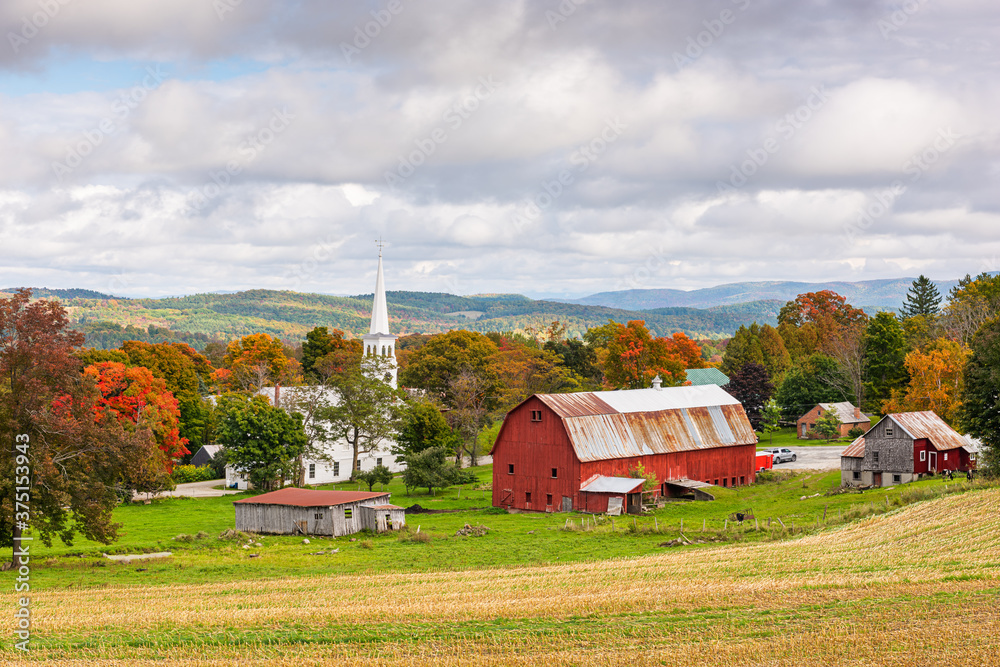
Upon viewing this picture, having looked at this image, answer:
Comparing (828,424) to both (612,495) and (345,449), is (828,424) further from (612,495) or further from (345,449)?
(345,449)

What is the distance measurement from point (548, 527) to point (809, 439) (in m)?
52.0

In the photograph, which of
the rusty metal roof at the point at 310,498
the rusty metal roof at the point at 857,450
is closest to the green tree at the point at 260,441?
the rusty metal roof at the point at 310,498

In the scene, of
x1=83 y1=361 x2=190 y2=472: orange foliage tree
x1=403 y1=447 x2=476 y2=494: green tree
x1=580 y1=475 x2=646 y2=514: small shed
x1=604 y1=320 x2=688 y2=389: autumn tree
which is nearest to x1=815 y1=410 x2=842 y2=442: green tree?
x1=604 y1=320 x2=688 y2=389: autumn tree

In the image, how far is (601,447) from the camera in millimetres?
55062

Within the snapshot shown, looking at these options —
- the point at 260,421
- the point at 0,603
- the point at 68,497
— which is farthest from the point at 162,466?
the point at 0,603

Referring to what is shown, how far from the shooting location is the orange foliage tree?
60688mm

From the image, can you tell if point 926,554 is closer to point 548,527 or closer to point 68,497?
point 548,527

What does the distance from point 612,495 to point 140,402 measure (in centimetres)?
3382

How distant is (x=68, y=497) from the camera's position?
106ft

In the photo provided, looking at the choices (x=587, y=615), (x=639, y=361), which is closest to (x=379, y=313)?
(x=639, y=361)

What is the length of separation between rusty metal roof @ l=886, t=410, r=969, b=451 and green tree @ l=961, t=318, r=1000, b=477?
15.5 ft

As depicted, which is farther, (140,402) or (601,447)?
(140,402)

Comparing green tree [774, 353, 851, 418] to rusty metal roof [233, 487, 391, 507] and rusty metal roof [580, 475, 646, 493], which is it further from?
rusty metal roof [233, 487, 391, 507]

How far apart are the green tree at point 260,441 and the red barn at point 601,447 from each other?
1604 centimetres
